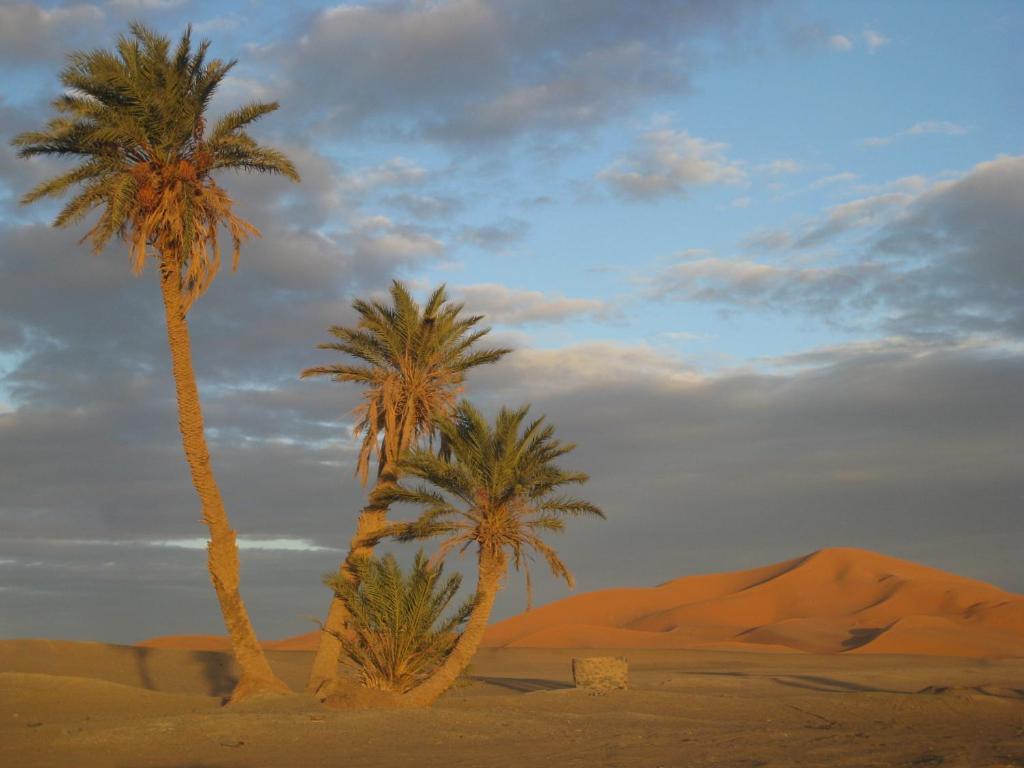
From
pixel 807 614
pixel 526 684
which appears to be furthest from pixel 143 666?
pixel 807 614

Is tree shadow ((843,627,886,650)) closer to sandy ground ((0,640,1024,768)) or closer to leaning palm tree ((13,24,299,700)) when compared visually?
sandy ground ((0,640,1024,768))

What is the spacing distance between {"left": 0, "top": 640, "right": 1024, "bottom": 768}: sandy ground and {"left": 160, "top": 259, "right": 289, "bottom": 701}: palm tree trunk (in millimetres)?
1545

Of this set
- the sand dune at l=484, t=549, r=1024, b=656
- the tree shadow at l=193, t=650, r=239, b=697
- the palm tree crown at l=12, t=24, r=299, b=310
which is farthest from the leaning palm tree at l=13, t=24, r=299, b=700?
the sand dune at l=484, t=549, r=1024, b=656

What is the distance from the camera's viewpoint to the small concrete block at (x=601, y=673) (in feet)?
88.7

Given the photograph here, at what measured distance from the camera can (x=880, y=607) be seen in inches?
2995

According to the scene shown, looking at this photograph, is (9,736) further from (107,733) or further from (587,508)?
(587,508)

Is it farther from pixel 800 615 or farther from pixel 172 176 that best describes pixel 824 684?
pixel 800 615

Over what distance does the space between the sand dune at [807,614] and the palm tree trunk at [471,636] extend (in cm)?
3945

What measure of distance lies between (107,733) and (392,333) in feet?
41.5

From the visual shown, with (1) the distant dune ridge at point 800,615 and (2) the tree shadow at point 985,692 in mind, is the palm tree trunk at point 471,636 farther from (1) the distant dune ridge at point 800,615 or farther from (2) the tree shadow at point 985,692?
(1) the distant dune ridge at point 800,615

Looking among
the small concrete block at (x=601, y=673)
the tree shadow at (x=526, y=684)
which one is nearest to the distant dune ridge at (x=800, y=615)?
the tree shadow at (x=526, y=684)

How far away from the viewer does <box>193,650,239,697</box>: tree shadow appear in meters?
34.2

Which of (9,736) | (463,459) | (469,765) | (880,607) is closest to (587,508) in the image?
(463,459)

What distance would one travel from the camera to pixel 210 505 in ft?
84.7
